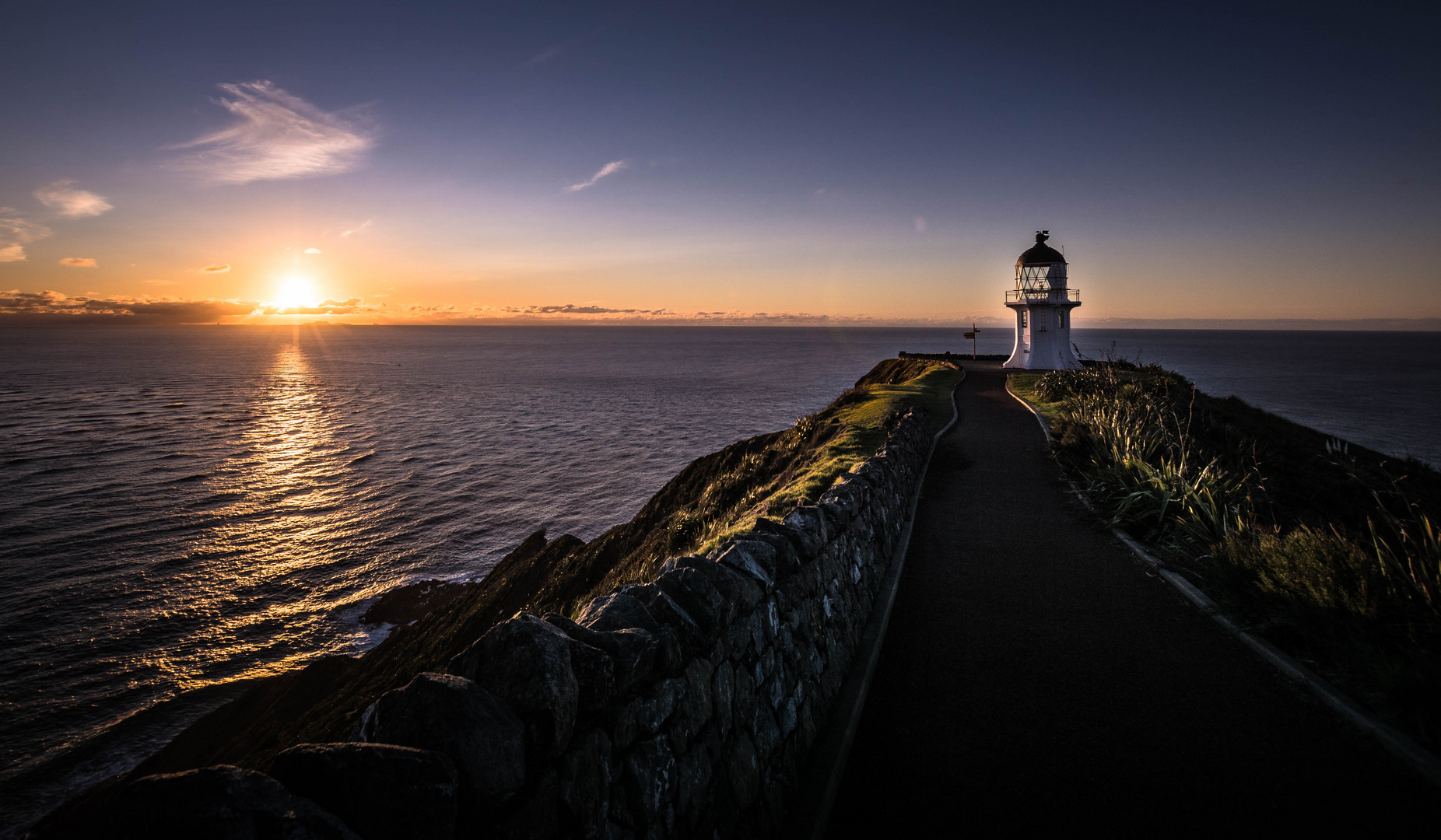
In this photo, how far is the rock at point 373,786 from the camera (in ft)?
6.33

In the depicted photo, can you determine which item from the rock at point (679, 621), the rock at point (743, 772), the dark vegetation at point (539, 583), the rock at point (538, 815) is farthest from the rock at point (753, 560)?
the dark vegetation at point (539, 583)

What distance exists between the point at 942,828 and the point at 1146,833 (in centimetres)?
124

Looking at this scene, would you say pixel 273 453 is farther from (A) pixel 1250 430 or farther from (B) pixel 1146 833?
(A) pixel 1250 430

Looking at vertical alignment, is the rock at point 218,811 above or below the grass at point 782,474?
above

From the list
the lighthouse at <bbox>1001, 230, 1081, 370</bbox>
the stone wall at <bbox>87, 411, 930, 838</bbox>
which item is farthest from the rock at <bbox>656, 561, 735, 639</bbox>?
the lighthouse at <bbox>1001, 230, 1081, 370</bbox>

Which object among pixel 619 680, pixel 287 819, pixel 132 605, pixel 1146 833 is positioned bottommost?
pixel 132 605

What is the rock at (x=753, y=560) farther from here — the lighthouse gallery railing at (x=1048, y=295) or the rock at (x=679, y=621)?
the lighthouse gallery railing at (x=1048, y=295)

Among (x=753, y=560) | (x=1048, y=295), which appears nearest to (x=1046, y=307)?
(x=1048, y=295)

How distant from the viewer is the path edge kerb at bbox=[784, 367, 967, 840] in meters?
4.13

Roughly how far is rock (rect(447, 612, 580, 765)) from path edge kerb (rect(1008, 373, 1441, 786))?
5.42m

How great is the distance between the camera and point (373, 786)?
1.95 metres

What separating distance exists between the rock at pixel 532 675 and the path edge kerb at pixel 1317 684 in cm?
542

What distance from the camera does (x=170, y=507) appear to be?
2119 cm

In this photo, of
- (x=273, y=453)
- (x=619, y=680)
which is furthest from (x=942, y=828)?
(x=273, y=453)
